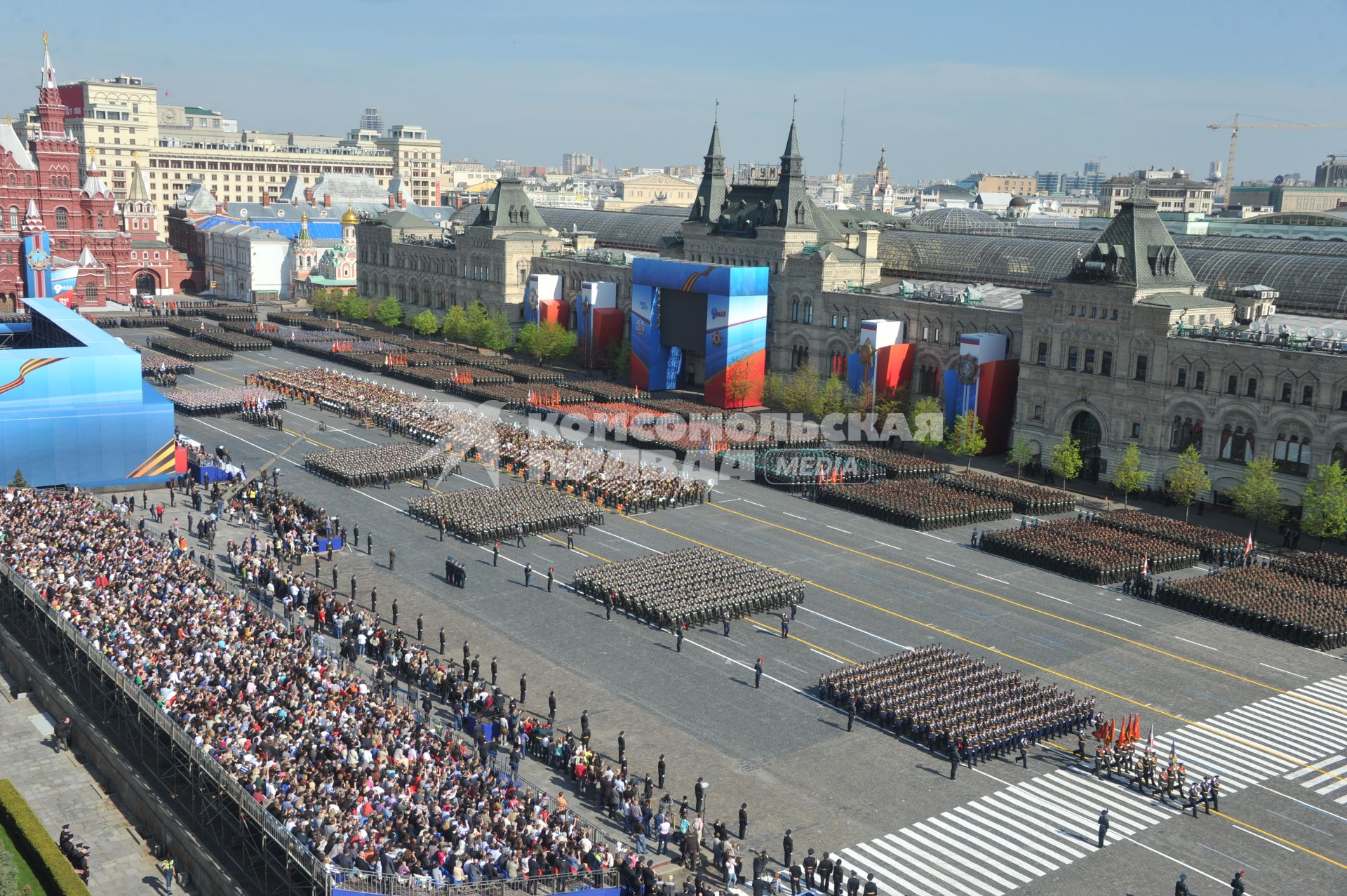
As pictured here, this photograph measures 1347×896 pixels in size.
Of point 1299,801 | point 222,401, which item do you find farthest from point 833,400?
point 1299,801

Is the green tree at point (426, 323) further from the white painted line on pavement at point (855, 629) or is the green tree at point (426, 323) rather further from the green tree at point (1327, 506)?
the green tree at point (1327, 506)

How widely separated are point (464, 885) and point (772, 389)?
225ft

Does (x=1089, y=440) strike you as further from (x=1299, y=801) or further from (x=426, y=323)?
(x=426, y=323)

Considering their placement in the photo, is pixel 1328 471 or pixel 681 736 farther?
pixel 1328 471

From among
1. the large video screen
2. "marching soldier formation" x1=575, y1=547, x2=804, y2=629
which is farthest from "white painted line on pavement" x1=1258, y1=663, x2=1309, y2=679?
the large video screen

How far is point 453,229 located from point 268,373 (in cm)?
4977

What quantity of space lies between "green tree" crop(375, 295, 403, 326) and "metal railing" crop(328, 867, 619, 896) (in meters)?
113

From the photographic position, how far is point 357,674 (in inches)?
1561

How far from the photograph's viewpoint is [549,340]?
4414 inches

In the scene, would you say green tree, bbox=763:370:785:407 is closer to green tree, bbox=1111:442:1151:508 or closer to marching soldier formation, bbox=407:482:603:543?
green tree, bbox=1111:442:1151:508

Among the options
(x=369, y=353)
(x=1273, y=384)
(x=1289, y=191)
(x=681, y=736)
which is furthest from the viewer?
(x=1289, y=191)

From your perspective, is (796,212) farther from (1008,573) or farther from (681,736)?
(681,736)

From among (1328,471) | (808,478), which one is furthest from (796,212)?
(1328,471)

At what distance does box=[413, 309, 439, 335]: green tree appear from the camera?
416 ft
